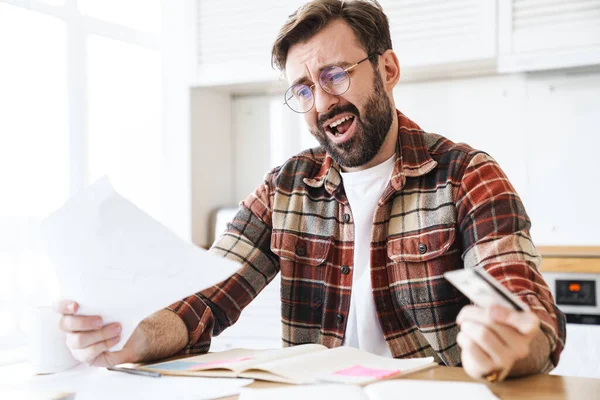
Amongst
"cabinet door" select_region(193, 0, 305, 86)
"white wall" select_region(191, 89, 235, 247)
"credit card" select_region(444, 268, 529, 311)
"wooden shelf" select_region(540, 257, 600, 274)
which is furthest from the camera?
"white wall" select_region(191, 89, 235, 247)

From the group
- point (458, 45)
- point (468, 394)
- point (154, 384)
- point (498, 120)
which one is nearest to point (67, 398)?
point (154, 384)

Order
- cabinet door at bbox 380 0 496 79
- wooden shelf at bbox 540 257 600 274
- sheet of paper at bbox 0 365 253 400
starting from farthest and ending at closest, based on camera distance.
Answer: cabinet door at bbox 380 0 496 79 → wooden shelf at bbox 540 257 600 274 → sheet of paper at bbox 0 365 253 400

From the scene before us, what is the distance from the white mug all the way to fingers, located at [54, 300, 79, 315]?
13 millimetres

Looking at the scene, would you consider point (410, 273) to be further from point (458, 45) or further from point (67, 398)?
point (458, 45)

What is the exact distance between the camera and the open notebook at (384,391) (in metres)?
0.81

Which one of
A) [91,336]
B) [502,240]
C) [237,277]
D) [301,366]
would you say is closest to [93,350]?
[91,336]

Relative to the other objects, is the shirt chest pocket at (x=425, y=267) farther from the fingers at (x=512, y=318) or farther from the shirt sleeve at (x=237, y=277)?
the fingers at (x=512, y=318)

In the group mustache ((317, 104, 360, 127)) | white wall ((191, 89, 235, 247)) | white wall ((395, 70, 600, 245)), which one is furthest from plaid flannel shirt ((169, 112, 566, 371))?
white wall ((191, 89, 235, 247))

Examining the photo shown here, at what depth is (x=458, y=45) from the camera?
2.46 metres

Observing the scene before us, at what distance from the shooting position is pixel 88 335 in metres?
1.03

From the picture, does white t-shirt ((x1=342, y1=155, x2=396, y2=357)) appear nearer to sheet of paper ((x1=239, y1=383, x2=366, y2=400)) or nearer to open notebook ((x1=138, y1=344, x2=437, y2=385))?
open notebook ((x1=138, y1=344, x2=437, y2=385))

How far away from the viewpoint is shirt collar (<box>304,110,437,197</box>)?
1.43 metres

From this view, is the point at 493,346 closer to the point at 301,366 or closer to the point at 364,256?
the point at 301,366

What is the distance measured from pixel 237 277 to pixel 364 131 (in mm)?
418
